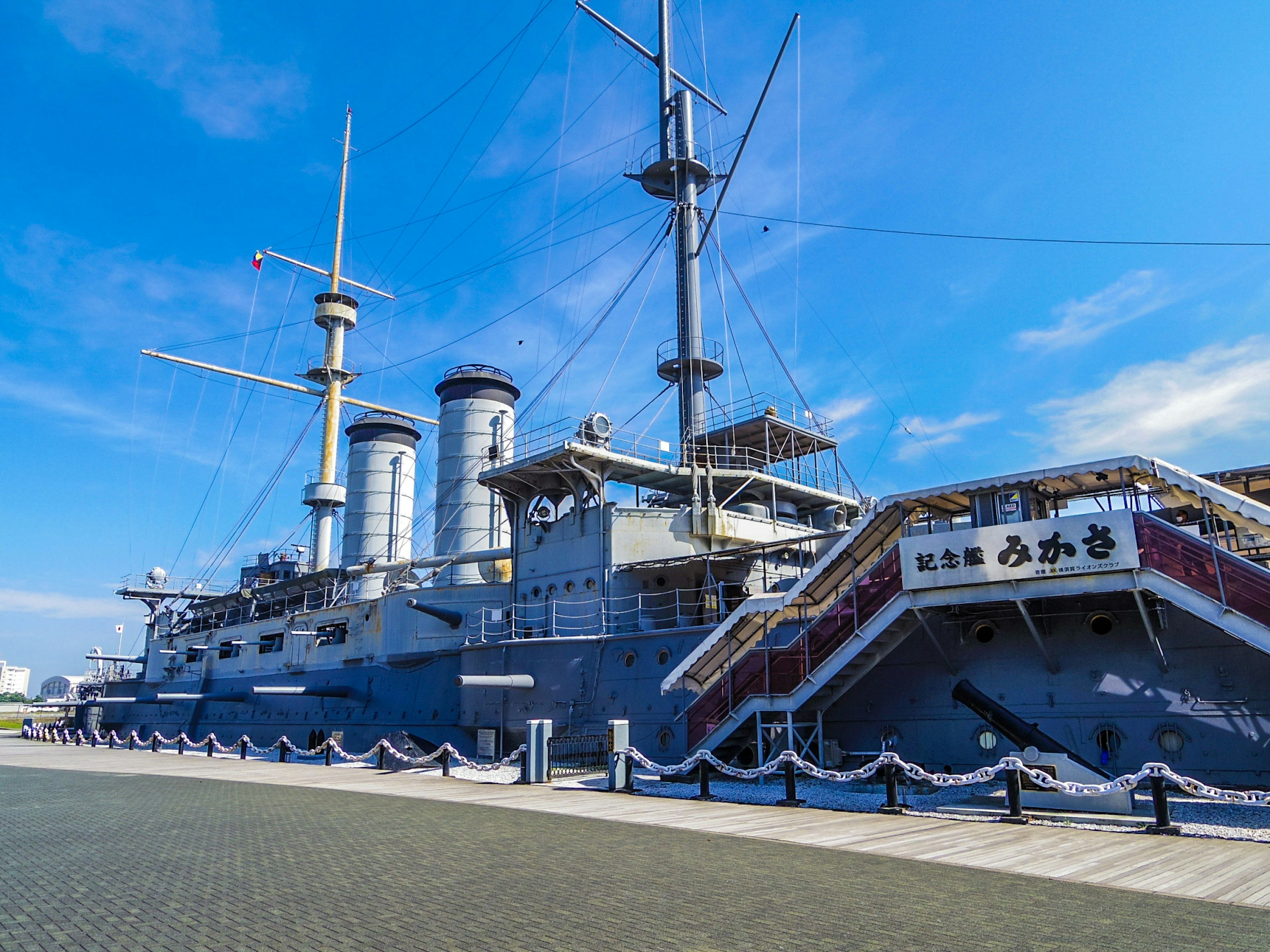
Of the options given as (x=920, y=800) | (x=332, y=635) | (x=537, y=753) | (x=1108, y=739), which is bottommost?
(x=920, y=800)

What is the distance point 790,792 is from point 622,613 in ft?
26.6

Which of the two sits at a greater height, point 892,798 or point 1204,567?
point 1204,567

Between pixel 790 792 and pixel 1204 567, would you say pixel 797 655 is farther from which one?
pixel 1204 567

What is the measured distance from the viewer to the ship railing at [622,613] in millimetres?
20359

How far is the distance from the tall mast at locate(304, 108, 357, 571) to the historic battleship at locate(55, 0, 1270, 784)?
7.19ft

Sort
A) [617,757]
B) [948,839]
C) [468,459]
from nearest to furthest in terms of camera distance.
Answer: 1. [948,839]
2. [617,757]
3. [468,459]

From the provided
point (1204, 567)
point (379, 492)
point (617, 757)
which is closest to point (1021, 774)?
point (1204, 567)

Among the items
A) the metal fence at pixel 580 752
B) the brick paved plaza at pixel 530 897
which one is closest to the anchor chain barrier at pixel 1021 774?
the brick paved plaza at pixel 530 897

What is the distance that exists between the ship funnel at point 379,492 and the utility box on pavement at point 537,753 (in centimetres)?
2281

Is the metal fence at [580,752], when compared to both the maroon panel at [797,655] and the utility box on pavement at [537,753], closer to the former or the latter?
the utility box on pavement at [537,753]

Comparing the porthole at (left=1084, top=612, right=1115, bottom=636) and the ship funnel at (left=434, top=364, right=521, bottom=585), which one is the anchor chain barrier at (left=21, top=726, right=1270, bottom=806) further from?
the ship funnel at (left=434, top=364, right=521, bottom=585)

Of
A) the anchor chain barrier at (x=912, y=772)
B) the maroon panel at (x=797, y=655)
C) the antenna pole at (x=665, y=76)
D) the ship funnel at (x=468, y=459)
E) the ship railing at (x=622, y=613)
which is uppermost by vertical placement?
the antenna pole at (x=665, y=76)

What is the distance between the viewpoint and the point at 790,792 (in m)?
12.4

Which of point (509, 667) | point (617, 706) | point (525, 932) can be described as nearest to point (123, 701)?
point (509, 667)
